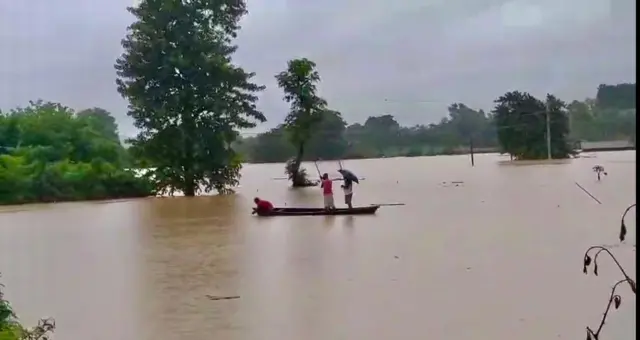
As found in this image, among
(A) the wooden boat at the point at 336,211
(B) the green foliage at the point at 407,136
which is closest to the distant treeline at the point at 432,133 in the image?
(B) the green foliage at the point at 407,136

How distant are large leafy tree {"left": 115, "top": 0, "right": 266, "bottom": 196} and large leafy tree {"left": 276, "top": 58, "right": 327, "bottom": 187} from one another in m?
1.47

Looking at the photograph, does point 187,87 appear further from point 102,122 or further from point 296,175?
point 296,175

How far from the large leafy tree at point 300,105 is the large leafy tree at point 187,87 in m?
Answer: 1.47

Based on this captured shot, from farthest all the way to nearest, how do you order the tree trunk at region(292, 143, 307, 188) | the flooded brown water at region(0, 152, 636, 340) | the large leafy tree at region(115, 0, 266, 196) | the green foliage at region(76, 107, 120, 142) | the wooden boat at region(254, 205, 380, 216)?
1. the tree trunk at region(292, 143, 307, 188)
2. the green foliage at region(76, 107, 120, 142)
3. the large leafy tree at region(115, 0, 266, 196)
4. the wooden boat at region(254, 205, 380, 216)
5. the flooded brown water at region(0, 152, 636, 340)

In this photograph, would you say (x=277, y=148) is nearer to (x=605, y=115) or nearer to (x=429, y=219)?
(x=429, y=219)

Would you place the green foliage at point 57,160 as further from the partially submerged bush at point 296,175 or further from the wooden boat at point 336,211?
the wooden boat at point 336,211

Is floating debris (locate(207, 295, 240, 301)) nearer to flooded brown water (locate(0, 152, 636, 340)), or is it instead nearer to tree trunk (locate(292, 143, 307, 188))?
flooded brown water (locate(0, 152, 636, 340))

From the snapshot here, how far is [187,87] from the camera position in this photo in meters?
10.9

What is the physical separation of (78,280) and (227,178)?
275 inches

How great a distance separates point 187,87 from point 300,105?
7.95 feet

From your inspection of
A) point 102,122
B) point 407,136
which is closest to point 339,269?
point 407,136

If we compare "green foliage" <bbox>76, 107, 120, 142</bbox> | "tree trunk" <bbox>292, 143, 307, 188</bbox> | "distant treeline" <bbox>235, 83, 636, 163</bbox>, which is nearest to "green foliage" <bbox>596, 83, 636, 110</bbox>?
"distant treeline" <bbox>235, 83, 636, 163</bbox>

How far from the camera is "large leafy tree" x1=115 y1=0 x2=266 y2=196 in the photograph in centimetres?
1070

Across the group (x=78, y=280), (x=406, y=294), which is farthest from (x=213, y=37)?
(x=406, y=294)
